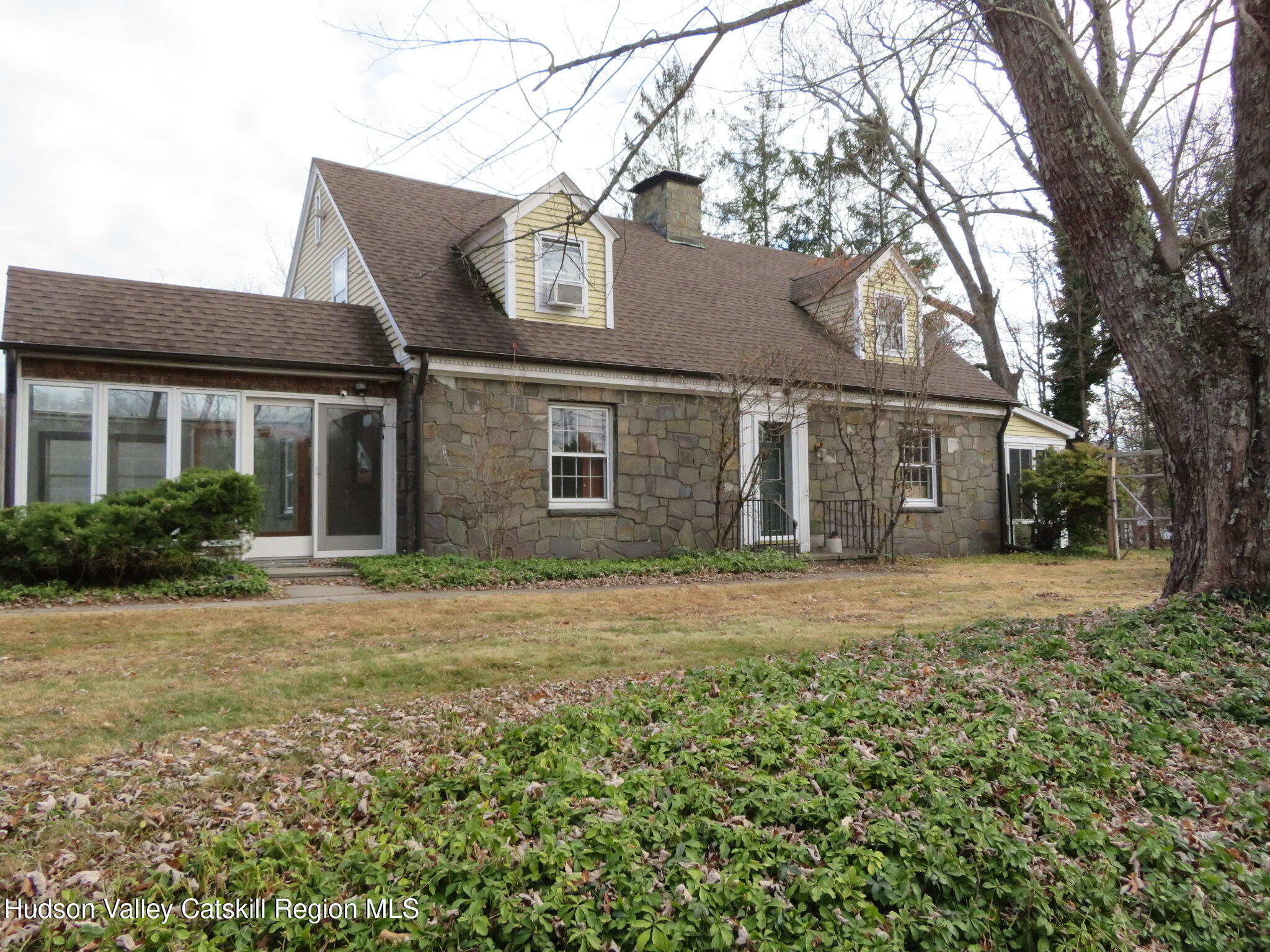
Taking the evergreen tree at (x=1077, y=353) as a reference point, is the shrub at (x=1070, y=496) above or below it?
below

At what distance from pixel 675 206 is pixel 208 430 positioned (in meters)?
10.1

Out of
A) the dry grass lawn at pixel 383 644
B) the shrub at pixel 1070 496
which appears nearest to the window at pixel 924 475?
the shrub at pixel 1070 496

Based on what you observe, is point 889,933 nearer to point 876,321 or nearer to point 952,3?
point 952,3

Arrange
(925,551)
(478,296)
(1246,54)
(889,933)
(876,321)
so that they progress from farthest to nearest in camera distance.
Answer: (925,551) < (876,321) < (478,296) < (1246,54) < (889,933)

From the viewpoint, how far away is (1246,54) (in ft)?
19.0

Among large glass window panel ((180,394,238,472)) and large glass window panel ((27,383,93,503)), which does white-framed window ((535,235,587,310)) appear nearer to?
large glass window panel ((180,394,238,472))

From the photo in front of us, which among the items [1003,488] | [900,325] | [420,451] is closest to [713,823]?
[420,451]

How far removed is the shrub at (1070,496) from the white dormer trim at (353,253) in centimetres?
1151

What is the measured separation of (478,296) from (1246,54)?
8.99m

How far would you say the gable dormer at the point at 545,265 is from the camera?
12.2 meters

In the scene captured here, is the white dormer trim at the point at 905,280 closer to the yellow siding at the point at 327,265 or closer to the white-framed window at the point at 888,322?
the white-framed window at the point at 888,322

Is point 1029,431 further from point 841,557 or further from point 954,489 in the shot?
point 841,557

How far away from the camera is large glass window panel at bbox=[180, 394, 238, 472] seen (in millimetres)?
10188

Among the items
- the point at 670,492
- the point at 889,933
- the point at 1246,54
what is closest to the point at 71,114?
the point at 670,492
